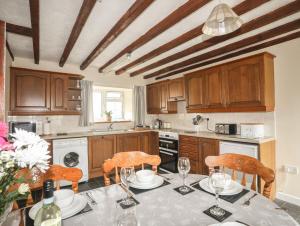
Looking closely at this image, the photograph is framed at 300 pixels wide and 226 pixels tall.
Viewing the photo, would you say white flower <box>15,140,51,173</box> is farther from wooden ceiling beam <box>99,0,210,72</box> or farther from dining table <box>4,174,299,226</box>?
wooden ceiling beam <box>99,0,210,72</box>

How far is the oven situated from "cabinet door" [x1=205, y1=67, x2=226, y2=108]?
975mm

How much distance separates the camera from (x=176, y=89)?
3.99 meters

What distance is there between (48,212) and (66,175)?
68 centimetres

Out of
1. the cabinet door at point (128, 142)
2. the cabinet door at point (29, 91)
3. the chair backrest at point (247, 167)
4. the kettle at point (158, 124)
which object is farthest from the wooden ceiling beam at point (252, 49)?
the cabinet door at point (29, 91)

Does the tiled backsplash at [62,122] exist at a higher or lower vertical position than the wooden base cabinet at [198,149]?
higher

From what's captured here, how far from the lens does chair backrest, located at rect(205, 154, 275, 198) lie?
113 centimetres

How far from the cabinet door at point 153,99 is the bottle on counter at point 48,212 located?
3974 mm

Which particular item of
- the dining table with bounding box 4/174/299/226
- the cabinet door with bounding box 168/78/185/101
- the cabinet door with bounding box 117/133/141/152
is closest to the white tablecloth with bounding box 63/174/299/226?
the dining table with bounding box 4/174/299/226

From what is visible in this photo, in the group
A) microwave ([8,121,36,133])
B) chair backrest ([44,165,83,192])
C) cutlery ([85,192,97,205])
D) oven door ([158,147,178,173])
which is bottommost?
oven door ([158,147,178,173])

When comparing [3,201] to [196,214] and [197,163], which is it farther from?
[197,163]

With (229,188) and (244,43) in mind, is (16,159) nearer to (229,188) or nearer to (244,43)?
(229,188)

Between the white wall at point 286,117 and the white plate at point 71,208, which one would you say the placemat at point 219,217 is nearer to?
the white plate at point 71,208

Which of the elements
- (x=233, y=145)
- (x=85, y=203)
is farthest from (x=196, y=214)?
(x=233, y=145)

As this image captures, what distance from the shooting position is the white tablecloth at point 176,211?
779 mm
